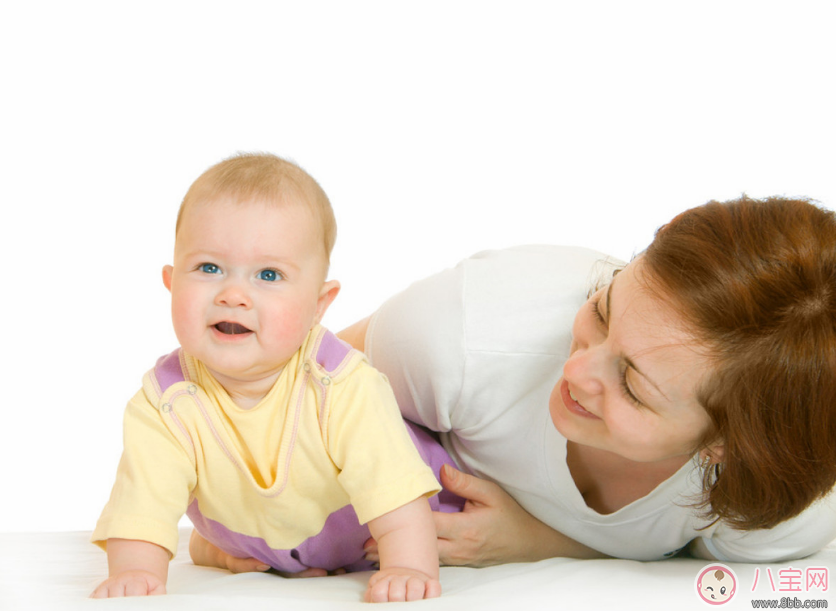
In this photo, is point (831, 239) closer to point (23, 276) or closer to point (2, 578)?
point (2, 578)

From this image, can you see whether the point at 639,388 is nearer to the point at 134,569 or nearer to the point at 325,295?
the point at 325,295

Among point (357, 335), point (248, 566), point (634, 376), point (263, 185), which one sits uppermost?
point (263, 185)

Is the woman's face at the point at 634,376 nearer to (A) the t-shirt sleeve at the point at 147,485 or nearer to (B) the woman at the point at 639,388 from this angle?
(B) the woman at the point at 639,388

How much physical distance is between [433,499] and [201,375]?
523 mm

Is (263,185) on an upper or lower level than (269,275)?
upper

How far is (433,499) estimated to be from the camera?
1.74m

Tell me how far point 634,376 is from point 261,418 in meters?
0.61

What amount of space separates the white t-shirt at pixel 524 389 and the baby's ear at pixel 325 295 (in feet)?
0.68

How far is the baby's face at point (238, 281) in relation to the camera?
138 centimetres

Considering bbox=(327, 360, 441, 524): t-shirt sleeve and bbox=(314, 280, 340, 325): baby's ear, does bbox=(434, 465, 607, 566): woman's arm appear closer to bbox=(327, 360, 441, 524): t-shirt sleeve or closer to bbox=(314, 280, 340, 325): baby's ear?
bbox=(327, 360, 441, 524): t-shirt sleeve

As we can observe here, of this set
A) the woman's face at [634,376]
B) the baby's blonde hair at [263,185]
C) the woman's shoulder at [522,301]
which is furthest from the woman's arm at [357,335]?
the woman's face at [634,376]

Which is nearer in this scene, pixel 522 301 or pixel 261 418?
pixel 261 418

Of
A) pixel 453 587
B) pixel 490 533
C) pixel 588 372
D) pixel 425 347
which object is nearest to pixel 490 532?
pixel 490 533

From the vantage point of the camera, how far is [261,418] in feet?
4.88
